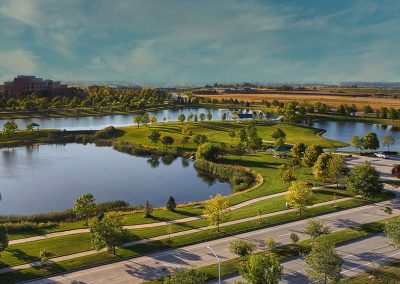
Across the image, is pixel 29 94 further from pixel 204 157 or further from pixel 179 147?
pixel 204 157

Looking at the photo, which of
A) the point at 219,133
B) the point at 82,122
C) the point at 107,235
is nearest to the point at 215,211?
the point at 107,235

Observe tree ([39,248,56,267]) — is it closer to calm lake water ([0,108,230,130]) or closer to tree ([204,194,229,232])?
tree ([204,194,229,232])

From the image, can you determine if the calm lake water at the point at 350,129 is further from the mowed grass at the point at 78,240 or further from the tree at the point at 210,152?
the mowed grass at the point at 78,240

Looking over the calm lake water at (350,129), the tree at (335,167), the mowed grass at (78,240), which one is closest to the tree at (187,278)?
the mowed grass at (78,240)

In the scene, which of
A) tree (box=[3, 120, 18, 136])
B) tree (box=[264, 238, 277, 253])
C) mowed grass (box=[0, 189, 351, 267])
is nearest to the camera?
mowed grass (box=[0, 189, 351, 267])

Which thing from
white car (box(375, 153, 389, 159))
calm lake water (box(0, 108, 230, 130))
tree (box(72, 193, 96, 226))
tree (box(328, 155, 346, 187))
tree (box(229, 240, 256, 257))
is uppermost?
calm lake water (box(0, 108, 230, 130))

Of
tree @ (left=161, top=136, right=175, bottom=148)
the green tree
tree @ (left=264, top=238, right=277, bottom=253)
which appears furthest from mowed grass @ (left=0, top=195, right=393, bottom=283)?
tree @ (left=161, top=136, right=175, bottom=148)

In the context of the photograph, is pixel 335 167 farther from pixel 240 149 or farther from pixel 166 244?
pixel 166 244

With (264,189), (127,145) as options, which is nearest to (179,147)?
(127,145)
